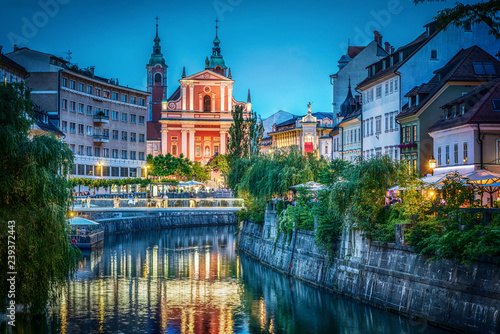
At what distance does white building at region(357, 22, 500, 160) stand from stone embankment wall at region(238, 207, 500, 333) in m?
18.2

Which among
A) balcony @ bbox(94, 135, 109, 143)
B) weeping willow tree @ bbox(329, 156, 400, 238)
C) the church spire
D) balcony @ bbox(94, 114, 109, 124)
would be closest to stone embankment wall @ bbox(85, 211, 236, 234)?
balcony @ bbox(94, 135, 109, 143)

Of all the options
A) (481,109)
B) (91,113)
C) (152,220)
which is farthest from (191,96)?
(481,109)

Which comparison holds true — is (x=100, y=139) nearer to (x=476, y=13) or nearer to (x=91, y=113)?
(x=91, y=113)

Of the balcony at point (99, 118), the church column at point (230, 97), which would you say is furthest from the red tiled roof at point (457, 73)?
the church column at point (230, 97)

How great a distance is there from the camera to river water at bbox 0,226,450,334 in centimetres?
3288

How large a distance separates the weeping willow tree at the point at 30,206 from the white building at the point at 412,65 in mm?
35541

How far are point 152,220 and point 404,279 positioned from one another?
6112cm

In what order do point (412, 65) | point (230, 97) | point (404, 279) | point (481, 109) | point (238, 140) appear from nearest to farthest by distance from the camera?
1. point (404, 279)
2. point (481, 109)
3. point (412, 65)
4. point (238, 140)
5. point (230, 97)

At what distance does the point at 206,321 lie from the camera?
3472 centimetres

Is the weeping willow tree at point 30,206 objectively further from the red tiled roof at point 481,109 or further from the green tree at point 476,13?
the red tiled roof at point 481,109

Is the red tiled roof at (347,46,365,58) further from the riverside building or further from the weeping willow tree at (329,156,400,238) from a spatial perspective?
the weeping willow tree at (329,156,400,238)

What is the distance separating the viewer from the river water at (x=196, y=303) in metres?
32.9

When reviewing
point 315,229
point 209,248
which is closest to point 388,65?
point 209,248

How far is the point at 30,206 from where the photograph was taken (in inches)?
1137
